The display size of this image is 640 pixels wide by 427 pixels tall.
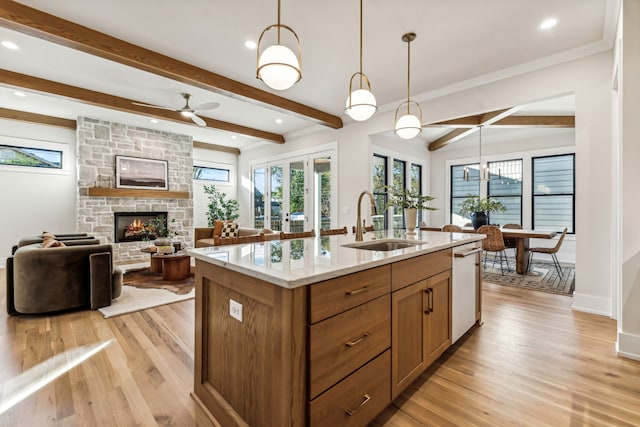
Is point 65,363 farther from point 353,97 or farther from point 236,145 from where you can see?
point 236,145

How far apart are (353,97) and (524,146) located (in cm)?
596

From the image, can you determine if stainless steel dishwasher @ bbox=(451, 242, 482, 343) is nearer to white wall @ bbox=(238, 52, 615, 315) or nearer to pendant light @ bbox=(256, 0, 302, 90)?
white wall @ bbox=(238, 52, 615, 315)

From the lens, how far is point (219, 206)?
325 inches

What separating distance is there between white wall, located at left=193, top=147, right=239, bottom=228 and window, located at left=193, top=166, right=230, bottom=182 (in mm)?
86

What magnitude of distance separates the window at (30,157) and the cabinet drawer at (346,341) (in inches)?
285

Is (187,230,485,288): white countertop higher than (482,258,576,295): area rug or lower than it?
higher

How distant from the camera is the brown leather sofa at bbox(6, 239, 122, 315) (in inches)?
119

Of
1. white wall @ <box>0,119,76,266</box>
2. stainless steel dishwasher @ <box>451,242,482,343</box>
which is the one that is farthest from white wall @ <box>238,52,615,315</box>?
white wall @ <box>0,119,76,266</box>

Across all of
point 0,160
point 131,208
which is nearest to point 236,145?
point 131,208

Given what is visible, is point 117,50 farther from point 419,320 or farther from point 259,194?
point 259,194

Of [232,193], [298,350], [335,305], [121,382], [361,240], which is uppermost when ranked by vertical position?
[232,193]

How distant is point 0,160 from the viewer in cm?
538

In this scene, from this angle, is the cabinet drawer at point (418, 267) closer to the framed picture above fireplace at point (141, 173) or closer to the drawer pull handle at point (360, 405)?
the drawer pull handle at point (360, 405)

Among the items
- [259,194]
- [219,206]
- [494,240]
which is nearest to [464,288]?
→ [494,240]
